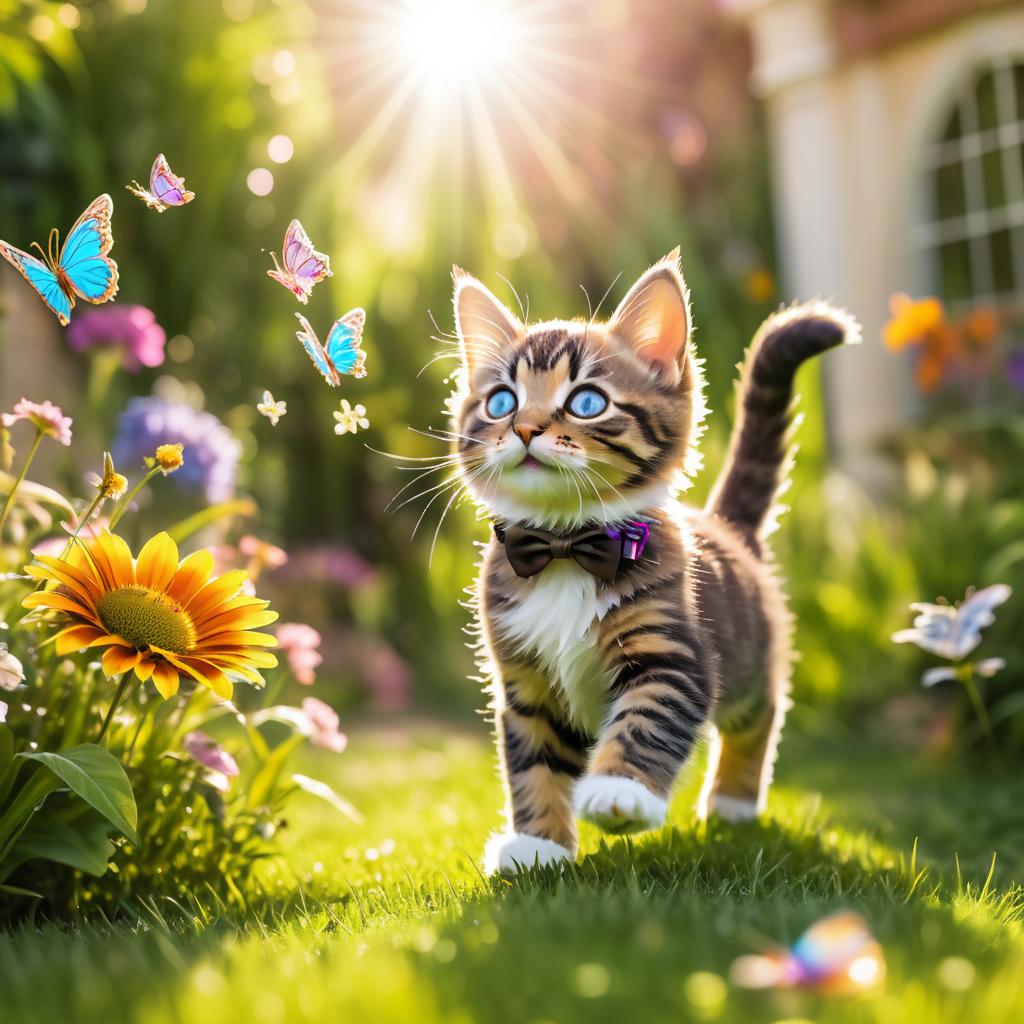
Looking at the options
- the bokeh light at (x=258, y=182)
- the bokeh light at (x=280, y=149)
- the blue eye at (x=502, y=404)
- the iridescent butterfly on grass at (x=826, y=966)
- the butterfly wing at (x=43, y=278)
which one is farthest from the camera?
the bokeh light at (x=258, y=182)

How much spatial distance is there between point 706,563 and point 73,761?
1.20 m

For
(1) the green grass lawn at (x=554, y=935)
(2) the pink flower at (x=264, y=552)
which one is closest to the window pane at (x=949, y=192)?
(1) the green grass lawn at (x=554, y=935)

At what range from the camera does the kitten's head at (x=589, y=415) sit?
6.55ft

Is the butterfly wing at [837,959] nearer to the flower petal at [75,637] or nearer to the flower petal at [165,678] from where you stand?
the flower petal at [165,678]

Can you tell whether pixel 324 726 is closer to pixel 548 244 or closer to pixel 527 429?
pixel 527 429

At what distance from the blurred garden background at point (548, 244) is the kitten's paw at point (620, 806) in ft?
7.80

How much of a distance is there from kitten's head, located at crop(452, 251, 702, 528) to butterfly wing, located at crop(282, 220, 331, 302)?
365 millimetres

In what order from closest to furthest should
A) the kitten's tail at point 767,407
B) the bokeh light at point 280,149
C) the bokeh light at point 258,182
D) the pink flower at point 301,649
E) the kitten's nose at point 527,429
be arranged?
the kitten's nose at point 527,429 → the kitten's tail at point 767,407 → the pink flower at point 301,649 → the bokeh light at point 280,149 → the bokeh light at point 258,182

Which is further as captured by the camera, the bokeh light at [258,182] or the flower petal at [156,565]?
the bokeh light at [258,182]

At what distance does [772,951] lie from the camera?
4.55 feet

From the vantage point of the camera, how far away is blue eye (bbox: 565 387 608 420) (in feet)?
6.64

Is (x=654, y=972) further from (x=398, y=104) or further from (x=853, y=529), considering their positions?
(x=398, y=104)

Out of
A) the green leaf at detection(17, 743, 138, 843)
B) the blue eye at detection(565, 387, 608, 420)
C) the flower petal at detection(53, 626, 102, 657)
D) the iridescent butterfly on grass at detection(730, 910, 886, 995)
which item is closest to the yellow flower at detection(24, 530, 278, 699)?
the flower petal at detection(53, 626, 102, 657)

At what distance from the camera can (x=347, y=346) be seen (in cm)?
197
